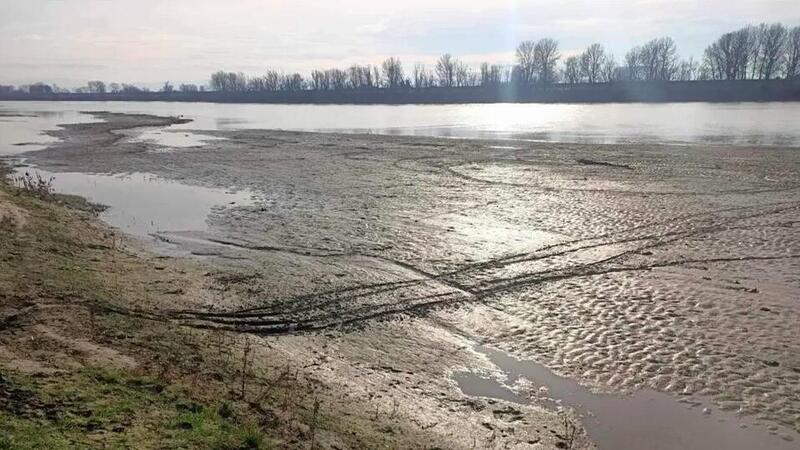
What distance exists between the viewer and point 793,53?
119 meters

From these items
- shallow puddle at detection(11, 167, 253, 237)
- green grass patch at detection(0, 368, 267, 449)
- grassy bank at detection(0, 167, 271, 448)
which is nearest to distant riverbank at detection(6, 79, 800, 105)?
shallow puddle at detection(11, 167, 253, 237)

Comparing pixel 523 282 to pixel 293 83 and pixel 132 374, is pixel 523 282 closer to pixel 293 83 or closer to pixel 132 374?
pixel 132 374

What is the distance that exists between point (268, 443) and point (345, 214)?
12199 millimetres

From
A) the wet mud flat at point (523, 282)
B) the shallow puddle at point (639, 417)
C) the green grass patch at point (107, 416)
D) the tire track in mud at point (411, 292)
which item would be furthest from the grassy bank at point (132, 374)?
the shallow puddle at point (639, 417)

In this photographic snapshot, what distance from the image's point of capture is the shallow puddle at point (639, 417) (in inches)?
243

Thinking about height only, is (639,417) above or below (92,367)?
below

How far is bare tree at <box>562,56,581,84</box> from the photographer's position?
14700 cm

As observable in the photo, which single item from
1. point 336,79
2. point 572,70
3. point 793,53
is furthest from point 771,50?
point 336,79

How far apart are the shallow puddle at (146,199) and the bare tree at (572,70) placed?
138178 mm

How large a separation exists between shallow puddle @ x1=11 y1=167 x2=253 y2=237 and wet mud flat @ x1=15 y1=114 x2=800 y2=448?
756 millimetres

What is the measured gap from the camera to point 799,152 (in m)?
28.5

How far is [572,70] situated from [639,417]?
501 ft

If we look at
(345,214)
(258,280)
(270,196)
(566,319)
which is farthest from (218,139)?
(566,319)

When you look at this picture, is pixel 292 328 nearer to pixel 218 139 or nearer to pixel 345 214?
pixel 345 214
